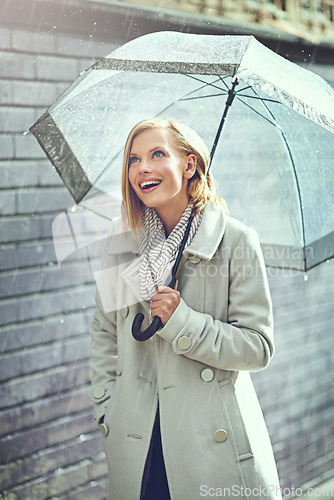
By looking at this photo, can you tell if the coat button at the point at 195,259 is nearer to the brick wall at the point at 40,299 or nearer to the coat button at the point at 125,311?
the coat button at the point at 125,311

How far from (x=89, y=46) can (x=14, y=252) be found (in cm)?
145

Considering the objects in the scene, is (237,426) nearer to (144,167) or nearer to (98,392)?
(98,392)

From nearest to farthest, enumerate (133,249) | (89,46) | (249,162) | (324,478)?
(133,249), (249,162), (89,46), (324,478)

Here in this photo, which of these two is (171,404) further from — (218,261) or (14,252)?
(14,252)

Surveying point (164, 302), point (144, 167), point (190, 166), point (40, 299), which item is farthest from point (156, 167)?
point (40, 299)

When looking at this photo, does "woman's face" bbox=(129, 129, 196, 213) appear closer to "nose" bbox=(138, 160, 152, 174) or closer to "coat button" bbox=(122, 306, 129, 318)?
"nose" bbox=(138, 160, 152, 174)

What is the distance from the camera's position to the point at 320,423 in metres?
5.18

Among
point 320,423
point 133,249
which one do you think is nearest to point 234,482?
point 133,249

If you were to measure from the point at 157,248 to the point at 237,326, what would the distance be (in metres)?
0.51

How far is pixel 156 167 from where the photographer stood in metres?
2.20

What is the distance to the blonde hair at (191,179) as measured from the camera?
2275 millimetres

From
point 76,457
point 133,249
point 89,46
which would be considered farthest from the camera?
point 76,457

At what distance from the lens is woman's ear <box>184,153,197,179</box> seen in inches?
90.8

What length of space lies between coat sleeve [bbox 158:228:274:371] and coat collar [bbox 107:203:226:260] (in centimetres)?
11
